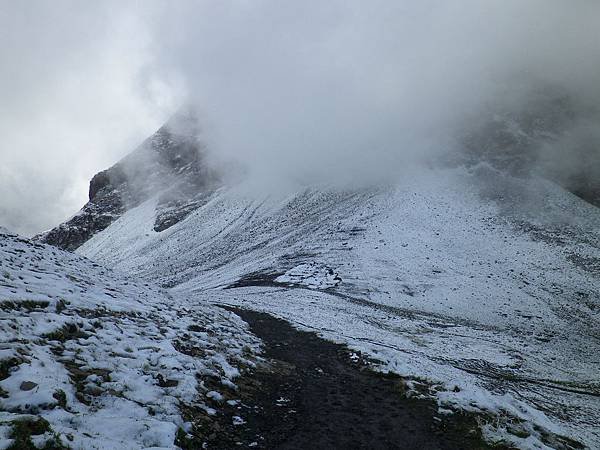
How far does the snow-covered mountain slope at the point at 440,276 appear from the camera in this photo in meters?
20.6

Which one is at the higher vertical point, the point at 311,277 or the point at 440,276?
the point at 311,277

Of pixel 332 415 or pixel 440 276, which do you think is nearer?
pixel 332 415

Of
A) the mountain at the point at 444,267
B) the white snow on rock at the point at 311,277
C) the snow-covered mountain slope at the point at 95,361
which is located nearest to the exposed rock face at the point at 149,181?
the mountain at the point at 444,267

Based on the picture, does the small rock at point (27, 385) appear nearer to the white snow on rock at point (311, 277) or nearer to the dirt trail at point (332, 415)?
the dirt trail at point (332, 415)

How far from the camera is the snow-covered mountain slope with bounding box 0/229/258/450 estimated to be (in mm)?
7117

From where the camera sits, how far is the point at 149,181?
436 ft

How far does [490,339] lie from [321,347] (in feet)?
56.2

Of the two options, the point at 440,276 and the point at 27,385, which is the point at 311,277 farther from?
the point at 27,385

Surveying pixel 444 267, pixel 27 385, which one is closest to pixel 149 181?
pixel 444 267

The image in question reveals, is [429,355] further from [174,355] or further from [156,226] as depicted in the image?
[156,226]

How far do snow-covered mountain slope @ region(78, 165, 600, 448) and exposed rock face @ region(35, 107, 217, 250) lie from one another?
25.2 metres

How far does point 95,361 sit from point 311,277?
39395mm

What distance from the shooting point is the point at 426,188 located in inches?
2864

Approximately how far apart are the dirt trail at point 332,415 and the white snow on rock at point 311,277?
1139 inches
